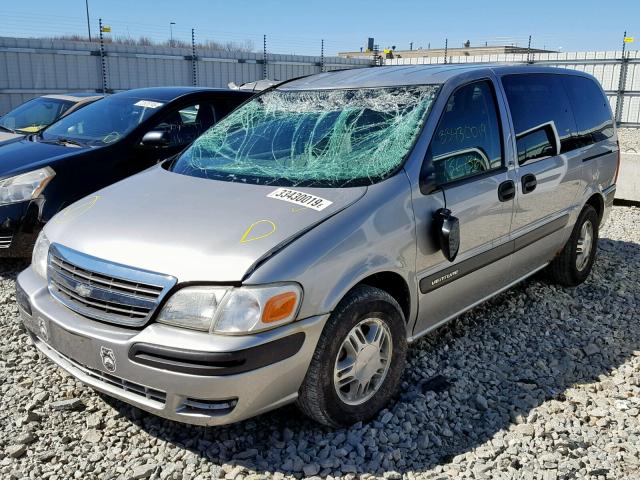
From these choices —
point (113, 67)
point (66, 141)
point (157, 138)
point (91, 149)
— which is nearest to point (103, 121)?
point (66, 141)

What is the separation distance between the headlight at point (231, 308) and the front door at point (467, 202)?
92 cm

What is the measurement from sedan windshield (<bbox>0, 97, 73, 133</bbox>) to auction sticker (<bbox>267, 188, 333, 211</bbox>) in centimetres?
594

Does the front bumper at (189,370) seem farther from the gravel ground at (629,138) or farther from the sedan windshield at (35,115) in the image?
the gravel ground at (629,138)

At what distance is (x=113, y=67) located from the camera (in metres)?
16.8

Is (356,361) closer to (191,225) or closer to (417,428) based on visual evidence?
(417,428)

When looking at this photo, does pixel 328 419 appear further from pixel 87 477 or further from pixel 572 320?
pixel 572 320

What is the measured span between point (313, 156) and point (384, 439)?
60.6 inches

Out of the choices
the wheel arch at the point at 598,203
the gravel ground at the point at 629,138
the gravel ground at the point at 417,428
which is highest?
the wheel arch at the point at 598,203

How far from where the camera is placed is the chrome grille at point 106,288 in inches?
99.0

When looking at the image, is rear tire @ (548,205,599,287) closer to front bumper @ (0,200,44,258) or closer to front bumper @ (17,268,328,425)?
front bumper @ (17,268,328,425)

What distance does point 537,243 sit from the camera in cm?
421

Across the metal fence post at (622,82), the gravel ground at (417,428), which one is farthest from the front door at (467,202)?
the metal fence post at (622,82)

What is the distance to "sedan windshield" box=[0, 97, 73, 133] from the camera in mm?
7961

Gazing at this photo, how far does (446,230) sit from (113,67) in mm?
15750
